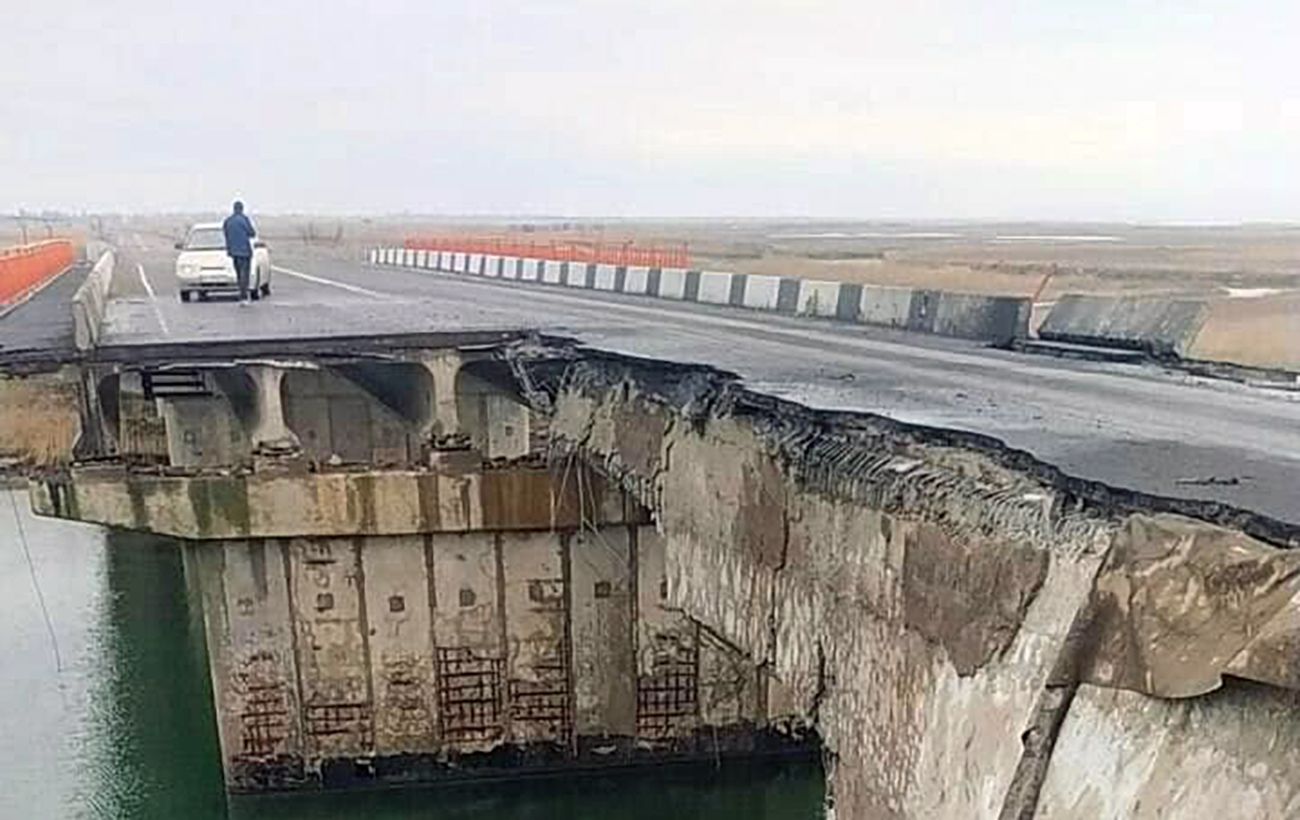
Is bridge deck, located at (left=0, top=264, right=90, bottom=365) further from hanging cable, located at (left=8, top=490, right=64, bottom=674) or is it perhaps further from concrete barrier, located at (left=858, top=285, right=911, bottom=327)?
concrete barrier, located at (left=858, top=285, right=911, bottom=327)

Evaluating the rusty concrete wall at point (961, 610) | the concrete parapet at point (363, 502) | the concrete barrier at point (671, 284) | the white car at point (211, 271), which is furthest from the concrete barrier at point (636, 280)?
the rusty concrete wall at point (961, 610)

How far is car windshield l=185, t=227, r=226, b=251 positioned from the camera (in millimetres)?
26172

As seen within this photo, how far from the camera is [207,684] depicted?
1791 centimetres

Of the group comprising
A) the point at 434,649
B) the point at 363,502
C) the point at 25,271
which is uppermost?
the point at 363,502

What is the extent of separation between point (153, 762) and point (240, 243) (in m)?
10.6

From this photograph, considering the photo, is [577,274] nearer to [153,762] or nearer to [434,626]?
[153,762]

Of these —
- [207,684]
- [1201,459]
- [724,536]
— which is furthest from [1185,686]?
[207,684]

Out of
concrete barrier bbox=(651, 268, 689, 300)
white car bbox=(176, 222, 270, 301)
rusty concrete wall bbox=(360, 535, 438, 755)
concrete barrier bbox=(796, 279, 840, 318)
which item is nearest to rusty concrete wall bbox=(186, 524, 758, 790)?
rusty concrete wall bbox=(360, 535, 438, 755)

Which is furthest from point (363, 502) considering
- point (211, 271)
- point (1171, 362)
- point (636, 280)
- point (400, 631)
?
point (636, 280)

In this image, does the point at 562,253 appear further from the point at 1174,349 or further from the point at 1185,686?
the point at 1185,686

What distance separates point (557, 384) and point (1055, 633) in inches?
356

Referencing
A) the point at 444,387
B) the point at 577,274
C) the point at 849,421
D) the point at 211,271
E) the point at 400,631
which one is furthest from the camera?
the point at 577,274

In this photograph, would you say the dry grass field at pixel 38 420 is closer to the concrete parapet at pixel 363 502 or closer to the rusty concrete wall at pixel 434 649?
the concrete parapet at pixel 363 502

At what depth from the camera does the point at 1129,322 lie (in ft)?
42.7
